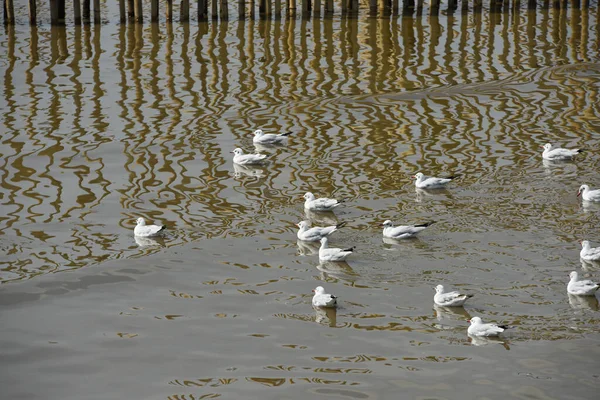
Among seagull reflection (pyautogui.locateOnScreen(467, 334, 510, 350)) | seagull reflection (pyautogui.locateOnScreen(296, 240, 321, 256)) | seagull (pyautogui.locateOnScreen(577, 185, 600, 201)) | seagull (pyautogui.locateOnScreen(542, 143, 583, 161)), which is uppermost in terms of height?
seagull (pyautogui.locateOnScreen(542, 143, 583, 161))

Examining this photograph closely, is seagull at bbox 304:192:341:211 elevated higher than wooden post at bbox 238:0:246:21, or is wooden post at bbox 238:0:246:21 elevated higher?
wooden post at bbox 238:0:246:21

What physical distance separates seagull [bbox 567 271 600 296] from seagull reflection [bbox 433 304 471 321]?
144cm

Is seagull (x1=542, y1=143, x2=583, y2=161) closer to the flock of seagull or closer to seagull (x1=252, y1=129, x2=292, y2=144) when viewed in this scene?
the flock of seagull

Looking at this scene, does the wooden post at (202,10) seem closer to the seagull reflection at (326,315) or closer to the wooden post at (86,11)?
the wooden post at (86,11)

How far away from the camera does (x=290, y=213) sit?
16578 mm

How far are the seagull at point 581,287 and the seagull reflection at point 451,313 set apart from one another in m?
1.44

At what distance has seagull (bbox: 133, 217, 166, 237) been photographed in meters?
15.3

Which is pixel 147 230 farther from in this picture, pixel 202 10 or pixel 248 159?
pixel 202 10

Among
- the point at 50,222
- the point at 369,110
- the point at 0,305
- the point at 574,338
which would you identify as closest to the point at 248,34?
the point at 369,110

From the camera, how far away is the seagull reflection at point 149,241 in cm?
1526

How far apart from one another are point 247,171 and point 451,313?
7.12 meters

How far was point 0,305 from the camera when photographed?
13.4 m

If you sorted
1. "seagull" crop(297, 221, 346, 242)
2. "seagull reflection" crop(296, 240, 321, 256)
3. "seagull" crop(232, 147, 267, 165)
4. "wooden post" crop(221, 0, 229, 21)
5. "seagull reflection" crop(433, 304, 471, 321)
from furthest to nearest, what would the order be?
"wooden post" crop(221, 0, 229, 21)
"seagull" crop(232, 147, 267, 165)
"seagull" crop(297, 221, 346, 242)
"seagull reflection" crop(296, 240, 321, 256)
"seagull reflection" crop(433, 304, 471, 321)

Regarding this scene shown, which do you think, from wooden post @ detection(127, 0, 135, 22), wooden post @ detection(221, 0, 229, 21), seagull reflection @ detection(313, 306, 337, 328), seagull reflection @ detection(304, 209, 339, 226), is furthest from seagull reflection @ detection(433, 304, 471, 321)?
wooden post @ detection(127, 0, 135, 22)
